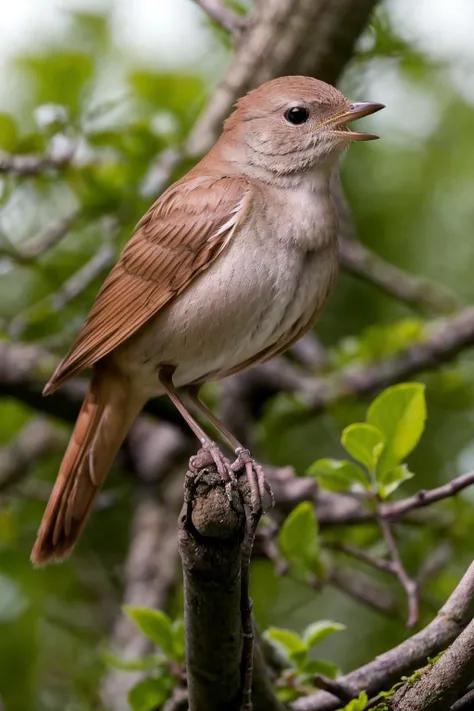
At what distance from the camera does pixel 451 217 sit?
709 cm

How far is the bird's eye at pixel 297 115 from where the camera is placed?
4023 mm

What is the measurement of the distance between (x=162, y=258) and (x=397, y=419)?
96 centimetres

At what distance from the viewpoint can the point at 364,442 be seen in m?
3.30

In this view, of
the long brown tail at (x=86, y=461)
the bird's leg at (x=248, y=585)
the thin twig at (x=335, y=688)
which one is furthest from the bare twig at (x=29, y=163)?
the thin twig at (x=335, y=688)

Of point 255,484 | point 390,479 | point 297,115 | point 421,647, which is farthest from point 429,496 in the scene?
point 297,115

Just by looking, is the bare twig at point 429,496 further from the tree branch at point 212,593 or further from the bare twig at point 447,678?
the tree branch at point 212,593

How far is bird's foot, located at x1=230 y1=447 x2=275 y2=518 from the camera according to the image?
2641mm

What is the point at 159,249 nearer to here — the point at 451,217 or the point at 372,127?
the point at 372,127

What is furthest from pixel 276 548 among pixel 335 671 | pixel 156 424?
pixel 156 424

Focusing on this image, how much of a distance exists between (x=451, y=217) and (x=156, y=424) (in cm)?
257

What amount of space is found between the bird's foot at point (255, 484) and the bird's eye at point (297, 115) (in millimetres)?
1393

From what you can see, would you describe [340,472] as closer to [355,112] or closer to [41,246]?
[355,112]

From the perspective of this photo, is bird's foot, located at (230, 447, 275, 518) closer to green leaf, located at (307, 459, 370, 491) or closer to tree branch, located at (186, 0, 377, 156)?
green leaf, located at (307, 459, 370, 491)

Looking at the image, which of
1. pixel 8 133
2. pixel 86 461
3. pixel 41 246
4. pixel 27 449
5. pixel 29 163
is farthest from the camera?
pixel 27 449
